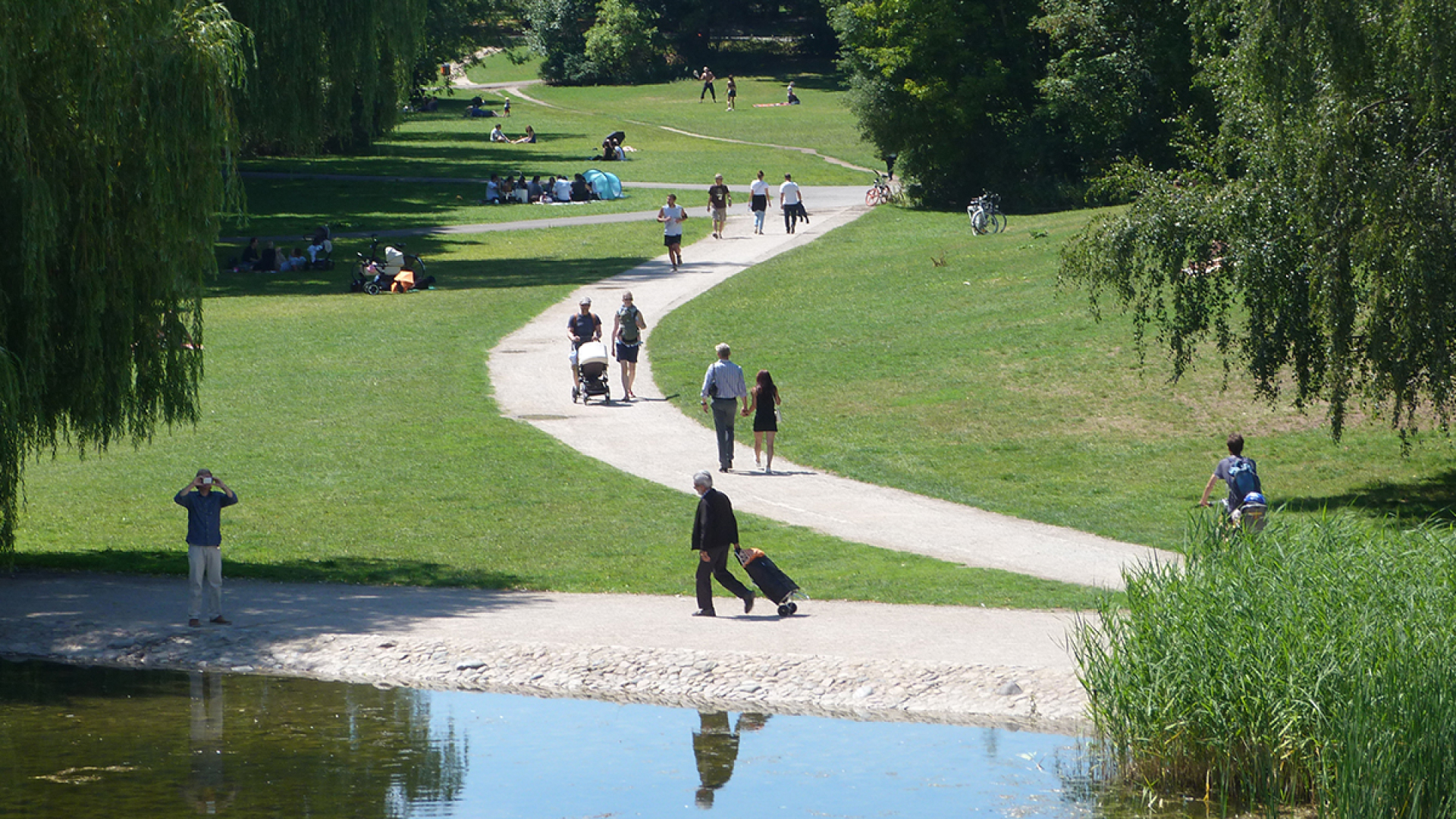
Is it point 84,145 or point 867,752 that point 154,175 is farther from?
point 867,752

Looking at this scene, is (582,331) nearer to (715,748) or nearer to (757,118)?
(715,748)

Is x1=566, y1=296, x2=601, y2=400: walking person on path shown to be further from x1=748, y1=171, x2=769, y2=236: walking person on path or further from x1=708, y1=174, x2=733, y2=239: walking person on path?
x1=748, y1=171, x2=769, y2=236: walking person on path

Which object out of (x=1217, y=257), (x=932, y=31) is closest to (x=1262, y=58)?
(x=1217, y=257)

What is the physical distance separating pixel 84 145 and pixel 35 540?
6.43m

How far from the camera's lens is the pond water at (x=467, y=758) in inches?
444

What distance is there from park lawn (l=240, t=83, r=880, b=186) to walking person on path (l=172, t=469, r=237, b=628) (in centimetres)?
4505

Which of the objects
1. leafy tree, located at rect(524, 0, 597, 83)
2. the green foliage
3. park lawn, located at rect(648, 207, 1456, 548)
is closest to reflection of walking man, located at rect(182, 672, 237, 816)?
park lawn, located at rect(648, 207, 1456, 548)

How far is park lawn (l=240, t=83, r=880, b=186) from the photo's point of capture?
207ft

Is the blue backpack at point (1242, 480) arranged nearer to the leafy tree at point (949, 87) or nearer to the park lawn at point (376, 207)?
the leafy tree at point (949, 87)

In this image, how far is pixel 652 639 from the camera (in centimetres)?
1505

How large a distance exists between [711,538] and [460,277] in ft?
88.2

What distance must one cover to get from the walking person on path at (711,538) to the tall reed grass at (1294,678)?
4.61m

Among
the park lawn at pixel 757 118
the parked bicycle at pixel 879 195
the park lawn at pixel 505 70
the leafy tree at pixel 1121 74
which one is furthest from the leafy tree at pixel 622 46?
the leafy tree at pixel 1121 74

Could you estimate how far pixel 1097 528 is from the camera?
20.5 metres
